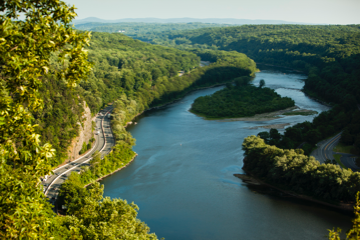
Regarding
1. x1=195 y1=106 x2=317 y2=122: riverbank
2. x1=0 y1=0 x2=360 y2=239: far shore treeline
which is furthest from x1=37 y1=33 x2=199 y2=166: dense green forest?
x1=195 y1=106 x2=317 y2=122: riverbank

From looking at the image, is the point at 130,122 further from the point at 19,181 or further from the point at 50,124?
the point at 19,181

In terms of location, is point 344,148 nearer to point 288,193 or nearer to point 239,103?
point 288,193

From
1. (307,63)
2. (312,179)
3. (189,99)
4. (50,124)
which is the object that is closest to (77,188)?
(50,124)

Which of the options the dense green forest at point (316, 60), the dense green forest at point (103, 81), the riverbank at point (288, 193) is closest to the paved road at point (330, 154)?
the dense green forest at point (316, 60)

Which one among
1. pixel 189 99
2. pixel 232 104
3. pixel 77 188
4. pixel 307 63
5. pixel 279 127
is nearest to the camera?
pixel 77 188

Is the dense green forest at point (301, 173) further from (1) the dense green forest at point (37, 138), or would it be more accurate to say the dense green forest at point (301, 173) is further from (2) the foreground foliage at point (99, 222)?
(2) the foreground foliage at point (99, 222)

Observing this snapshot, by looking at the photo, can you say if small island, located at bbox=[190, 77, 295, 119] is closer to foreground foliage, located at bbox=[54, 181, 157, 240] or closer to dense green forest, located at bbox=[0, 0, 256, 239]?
dense green forest, located at bbox=[0, 0, 256, 239]

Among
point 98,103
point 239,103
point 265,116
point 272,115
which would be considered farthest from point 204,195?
point 239,103
